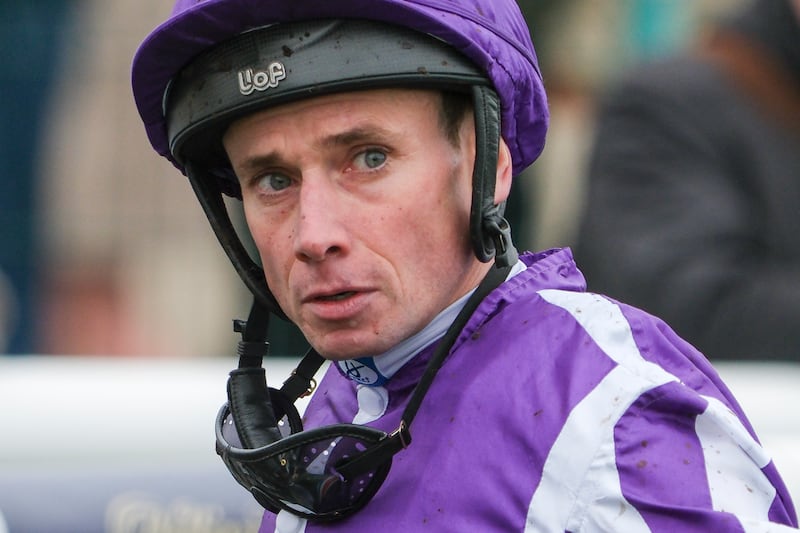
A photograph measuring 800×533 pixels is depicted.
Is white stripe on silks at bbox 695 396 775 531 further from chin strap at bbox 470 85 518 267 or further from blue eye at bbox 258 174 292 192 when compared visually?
blue eye at bbox 258 174 292 192

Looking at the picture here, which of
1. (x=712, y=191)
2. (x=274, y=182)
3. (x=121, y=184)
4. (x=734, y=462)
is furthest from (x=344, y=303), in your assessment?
(x=121, y=184)

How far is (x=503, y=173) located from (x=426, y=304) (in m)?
0.26

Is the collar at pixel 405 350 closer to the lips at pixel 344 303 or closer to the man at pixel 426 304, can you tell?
the man at pixel 426 304

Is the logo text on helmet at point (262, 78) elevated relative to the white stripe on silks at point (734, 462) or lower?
elevated

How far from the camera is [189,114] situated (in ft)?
7.53

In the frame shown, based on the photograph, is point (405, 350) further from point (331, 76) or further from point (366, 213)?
point (331, 76)

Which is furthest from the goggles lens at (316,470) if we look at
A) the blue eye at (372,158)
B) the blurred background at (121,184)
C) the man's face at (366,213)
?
the blurred background at (121,184)

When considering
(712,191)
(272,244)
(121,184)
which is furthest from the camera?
(121,184)

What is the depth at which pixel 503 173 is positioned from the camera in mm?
2330

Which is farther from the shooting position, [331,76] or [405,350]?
[405,350]

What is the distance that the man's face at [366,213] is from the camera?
7.06ft

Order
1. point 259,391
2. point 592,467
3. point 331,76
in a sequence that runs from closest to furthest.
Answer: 1. point 592,467
2. point 331,76
3. point 259,391

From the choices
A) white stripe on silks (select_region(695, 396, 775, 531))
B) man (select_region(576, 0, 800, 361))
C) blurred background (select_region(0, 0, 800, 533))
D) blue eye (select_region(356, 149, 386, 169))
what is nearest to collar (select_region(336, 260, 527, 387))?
blue eye (select_region(356, 149, 386, 169))

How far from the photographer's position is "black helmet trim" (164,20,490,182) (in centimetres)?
213
